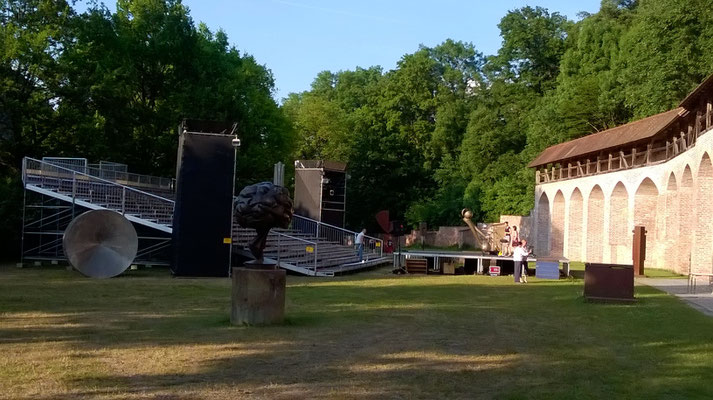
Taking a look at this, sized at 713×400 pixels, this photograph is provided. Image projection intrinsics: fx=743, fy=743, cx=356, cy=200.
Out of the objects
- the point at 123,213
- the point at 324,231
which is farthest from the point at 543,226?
the point at 123,213

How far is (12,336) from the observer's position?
1066cm

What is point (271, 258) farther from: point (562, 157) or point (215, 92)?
point (562, 157)

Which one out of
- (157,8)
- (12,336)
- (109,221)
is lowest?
(12,336)

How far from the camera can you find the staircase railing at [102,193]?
85.5 ft

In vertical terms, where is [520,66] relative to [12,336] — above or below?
above

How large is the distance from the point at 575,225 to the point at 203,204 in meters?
31.8

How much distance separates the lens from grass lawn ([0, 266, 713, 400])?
7.67 meters

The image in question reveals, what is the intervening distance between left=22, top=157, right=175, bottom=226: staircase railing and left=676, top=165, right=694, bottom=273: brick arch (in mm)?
21116

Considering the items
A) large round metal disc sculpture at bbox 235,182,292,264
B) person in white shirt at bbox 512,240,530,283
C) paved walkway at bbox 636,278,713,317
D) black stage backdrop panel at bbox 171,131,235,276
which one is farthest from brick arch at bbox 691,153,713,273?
large round metal disc sculpture at bbox 235,182,292,264

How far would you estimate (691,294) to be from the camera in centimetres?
2059

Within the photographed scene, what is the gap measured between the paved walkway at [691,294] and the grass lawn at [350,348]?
0.62 metres

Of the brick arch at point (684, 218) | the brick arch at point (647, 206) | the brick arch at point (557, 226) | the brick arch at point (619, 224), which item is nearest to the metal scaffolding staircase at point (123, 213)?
the brick arch at point (684, 218)

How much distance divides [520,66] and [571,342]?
5819 cm

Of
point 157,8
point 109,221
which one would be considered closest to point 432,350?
point 109,221
